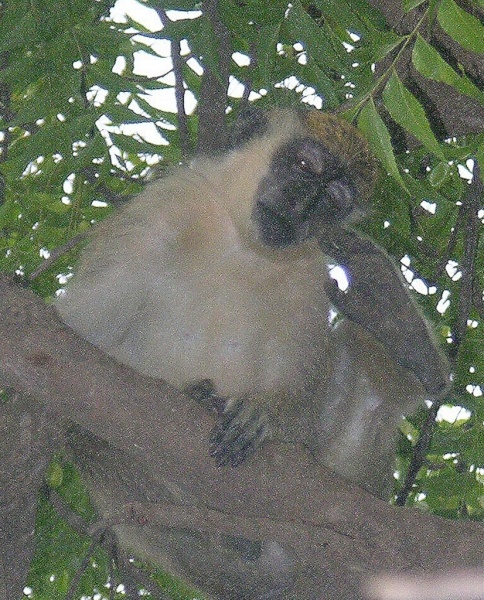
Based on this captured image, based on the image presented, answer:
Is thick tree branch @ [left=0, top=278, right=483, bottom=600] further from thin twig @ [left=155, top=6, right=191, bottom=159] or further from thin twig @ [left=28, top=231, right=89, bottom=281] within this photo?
thin twig @ [left=155, top=6, right=191, bottom=159]

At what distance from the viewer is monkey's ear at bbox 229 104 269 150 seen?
12.1 ft

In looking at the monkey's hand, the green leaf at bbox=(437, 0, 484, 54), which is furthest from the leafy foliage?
the monkey's hand

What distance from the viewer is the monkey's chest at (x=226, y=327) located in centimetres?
359

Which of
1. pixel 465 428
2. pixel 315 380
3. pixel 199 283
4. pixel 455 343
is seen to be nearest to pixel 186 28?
pixel 199 283

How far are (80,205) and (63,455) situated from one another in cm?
102

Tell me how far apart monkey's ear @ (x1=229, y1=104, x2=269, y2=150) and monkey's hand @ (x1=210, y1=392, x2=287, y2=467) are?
108 centimetres

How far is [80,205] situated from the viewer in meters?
3.80

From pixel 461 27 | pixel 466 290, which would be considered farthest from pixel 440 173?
pixel 466 290

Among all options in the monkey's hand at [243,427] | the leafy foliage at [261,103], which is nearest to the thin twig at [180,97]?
the leafy foliage at [261,103]

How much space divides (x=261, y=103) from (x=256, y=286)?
1.00m

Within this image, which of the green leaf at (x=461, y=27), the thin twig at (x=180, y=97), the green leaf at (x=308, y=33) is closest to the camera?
the green leaf at (x=461, y=27)

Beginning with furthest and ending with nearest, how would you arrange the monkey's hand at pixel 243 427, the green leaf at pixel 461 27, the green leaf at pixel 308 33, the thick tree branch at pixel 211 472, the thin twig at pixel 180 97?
the thin twig at pixel 180 97 < the green leaf at pixel 308 33 < the monkey's hand at pixel 243 427 < the thick tree branch at pixel 211 472 < the green leaf at pixel 461 27

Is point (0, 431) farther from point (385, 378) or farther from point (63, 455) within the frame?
point (385, 378)

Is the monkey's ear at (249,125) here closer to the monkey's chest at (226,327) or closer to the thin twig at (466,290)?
the monkey's chest at (226,327)
